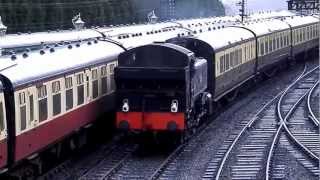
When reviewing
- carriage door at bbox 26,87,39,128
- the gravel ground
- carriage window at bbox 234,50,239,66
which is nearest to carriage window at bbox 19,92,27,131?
carriage door at bbox 26,87,39,128

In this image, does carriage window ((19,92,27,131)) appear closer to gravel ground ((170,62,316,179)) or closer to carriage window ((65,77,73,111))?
carriage window ((65,77,73,111))

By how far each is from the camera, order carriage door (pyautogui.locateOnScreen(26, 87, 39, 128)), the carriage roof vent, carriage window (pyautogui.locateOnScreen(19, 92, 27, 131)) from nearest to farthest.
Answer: carriage window (pyautogui.locateOnScreen(19, 92, 27, 131))
carriage door (pyautogui.locateOnScreen(26, 87, 39, 128))
the carriage roof vent

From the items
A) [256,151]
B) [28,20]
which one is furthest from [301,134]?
[28,20]

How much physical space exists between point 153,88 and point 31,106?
4387 millimetres

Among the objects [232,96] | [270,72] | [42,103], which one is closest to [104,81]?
[42,103]

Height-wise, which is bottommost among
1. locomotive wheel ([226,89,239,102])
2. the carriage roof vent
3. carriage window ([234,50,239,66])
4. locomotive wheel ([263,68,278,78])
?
locomotive wheel ([263,68,278,78])

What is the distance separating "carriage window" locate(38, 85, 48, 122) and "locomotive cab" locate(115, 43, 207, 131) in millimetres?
3338

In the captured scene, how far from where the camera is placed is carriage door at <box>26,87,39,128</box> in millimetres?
12922

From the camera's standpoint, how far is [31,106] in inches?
514

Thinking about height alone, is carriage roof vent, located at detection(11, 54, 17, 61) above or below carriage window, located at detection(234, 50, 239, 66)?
above

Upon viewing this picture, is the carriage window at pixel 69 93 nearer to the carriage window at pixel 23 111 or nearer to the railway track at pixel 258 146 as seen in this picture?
the carriage window at pixel 23 111

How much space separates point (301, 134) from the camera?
20391 mm

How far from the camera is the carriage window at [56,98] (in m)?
14.3

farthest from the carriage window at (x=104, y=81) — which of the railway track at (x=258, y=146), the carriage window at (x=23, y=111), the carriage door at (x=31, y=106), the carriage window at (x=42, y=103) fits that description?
the carriage window at (x=23, y=111)
